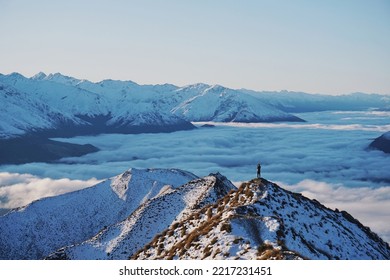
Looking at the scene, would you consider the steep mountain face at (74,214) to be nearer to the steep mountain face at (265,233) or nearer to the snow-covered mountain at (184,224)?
the snow-covered mountain at (184,224)

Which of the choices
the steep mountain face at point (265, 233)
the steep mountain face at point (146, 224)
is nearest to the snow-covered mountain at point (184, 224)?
the steep mountain face at point (265, 233)

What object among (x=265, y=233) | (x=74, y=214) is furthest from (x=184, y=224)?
(x=74, y=214)

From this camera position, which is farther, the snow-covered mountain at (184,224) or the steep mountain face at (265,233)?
the snow-covered mountain at (184,224)

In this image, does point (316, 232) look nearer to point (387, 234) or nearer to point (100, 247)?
point (100, 247)

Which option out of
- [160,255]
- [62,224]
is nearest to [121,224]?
[62,224]

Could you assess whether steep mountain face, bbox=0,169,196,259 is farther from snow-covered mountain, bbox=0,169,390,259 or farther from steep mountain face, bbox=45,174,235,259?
steep mountain face, bbox=45,174,235,259

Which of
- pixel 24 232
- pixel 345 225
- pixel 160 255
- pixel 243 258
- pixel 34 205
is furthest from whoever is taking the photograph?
pixel 34 205
